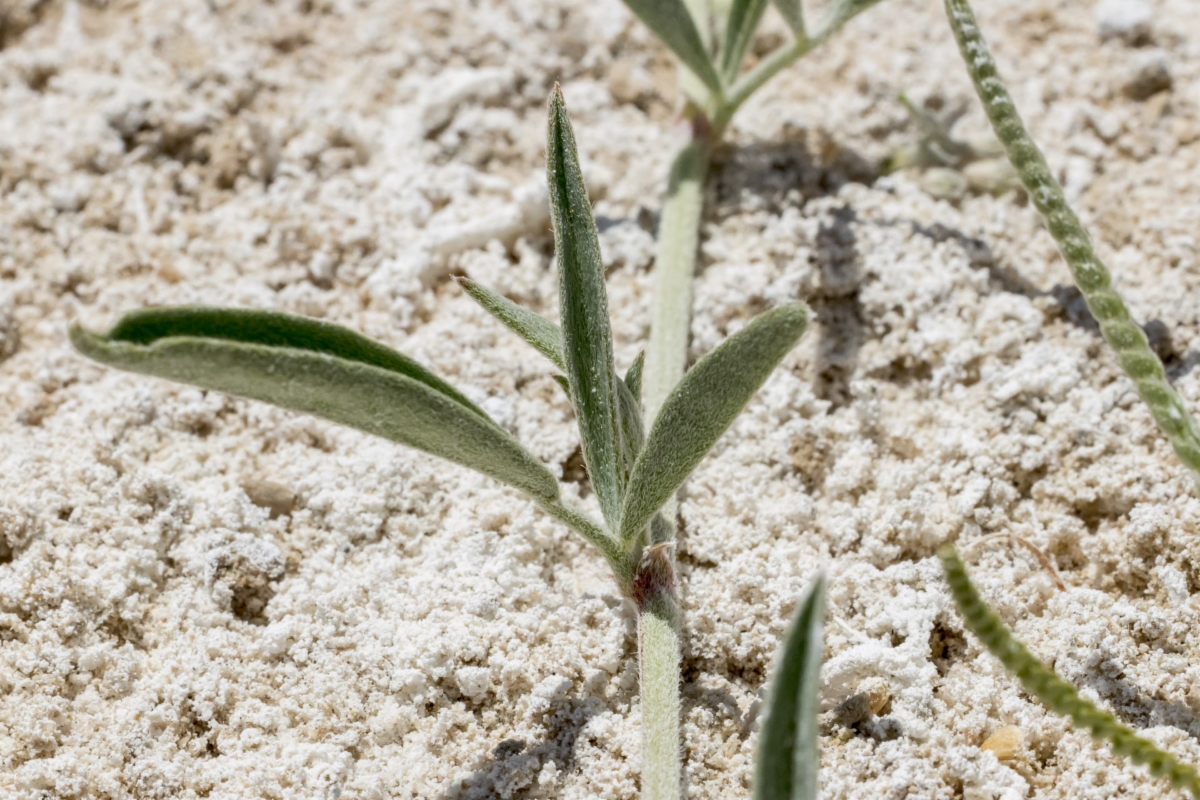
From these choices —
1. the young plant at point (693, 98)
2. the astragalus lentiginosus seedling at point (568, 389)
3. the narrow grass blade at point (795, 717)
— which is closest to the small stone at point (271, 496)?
the astragalus lentiginosus seedling at point (568, 389)

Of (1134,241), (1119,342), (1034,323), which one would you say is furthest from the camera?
(1134,241)

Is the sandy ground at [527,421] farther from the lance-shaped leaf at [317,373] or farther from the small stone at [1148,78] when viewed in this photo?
the lance-shaped leaf at [317,373]

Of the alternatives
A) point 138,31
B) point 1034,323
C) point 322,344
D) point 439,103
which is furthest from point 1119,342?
point 138,31

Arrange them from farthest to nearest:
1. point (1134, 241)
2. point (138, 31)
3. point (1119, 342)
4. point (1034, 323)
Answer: point (138, 31)
point (1134, 241)
point (1034, 323)
point (1119, 342)

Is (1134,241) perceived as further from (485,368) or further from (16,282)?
(16,282)

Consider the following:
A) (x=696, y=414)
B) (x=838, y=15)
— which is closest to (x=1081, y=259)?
(x=696, y=414)


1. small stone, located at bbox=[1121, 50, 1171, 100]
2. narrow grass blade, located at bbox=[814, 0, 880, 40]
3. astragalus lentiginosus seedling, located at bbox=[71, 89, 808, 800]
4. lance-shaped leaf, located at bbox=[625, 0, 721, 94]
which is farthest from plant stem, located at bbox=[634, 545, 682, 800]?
small stone, located at bbox=[1121, 50, 1171, 100]
